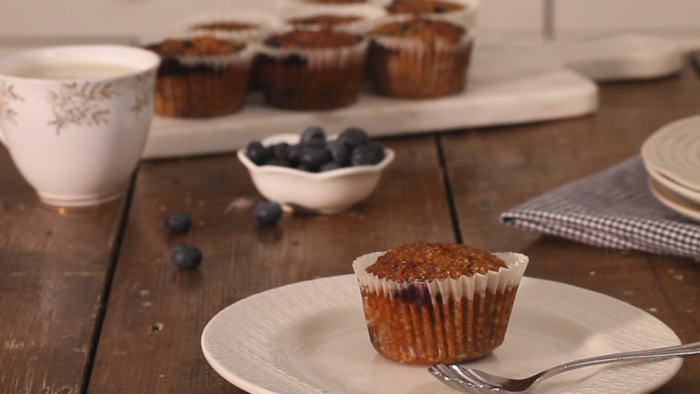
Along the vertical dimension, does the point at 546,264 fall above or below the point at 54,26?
above

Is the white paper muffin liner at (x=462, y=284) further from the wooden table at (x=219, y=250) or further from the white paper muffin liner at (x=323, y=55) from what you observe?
the white paper muffin liner at (x=323, y=55)

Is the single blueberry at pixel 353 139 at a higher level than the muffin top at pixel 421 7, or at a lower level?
higher

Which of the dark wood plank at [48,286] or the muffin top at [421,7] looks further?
the muffin top at [421,7]

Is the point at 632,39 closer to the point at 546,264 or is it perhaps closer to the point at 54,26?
the point at 546,264

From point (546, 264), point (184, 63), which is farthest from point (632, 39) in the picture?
point (546, 264)

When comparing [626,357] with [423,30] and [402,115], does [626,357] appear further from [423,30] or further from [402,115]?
[423,30]

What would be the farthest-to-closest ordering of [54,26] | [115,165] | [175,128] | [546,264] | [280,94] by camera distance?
[54,26] < [280,94] < [175,128] < [115,165] < [546,264]

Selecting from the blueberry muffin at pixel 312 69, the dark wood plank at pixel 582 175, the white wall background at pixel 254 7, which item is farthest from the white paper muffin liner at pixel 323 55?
the white wall background at pixel 254 7
